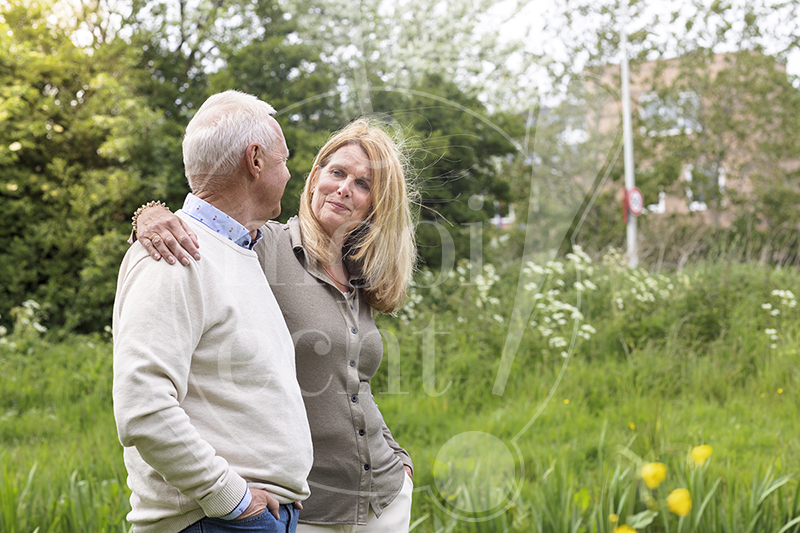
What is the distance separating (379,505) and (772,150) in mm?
14209

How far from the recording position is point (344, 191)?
1.55m

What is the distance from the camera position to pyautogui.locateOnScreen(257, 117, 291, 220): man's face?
125 cm

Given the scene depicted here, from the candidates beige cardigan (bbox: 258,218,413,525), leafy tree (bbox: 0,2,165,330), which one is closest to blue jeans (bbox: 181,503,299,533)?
beige cardigan (bbox: 258,218,413,525)

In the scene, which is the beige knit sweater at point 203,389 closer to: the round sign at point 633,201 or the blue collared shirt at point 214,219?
the blue collared shirt at point 214,219

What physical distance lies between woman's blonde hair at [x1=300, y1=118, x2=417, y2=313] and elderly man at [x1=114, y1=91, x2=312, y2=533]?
326 millimetres

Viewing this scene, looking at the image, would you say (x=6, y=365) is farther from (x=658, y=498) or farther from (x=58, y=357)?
(x=658, y=498)

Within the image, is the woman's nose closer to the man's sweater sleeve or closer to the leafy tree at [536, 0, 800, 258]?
the man's sweater sleeve

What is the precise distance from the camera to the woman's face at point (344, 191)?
1.55 meters

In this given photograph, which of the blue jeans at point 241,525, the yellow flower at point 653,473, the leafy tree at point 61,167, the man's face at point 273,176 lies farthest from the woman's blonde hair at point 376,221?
the leafy tree at point 61,167

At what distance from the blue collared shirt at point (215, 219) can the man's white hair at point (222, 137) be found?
36 millimetres

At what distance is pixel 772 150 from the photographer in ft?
43.0

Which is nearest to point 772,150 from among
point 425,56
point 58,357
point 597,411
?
point 597,411

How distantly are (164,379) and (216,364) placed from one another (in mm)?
116

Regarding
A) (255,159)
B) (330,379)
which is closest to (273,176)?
(255,159)
